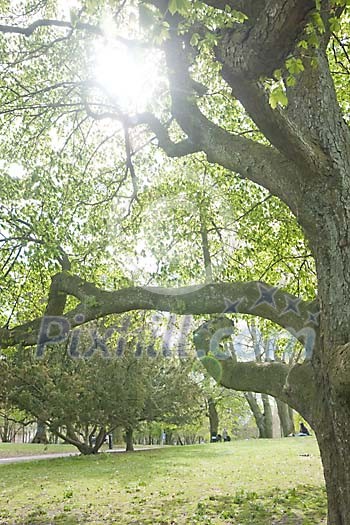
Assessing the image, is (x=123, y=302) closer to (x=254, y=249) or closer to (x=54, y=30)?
(x=254, y=249)

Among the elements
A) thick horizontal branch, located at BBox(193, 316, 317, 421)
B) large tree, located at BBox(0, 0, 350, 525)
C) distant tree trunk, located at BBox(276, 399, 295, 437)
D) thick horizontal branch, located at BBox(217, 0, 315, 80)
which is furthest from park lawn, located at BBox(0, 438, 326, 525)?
distant tree trunk, located at BBox(276, 399, 295, 437)

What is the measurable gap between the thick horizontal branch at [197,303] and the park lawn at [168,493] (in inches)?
124

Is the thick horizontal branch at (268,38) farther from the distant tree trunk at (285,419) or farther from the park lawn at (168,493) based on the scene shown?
the distant tree trunk at (285,419)

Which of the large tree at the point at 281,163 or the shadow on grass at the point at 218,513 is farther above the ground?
the large tree at the point at 281,163

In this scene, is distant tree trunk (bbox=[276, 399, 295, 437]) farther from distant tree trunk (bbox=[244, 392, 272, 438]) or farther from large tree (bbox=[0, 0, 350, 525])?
large tree (bbox=[0, 0, 350, 525])

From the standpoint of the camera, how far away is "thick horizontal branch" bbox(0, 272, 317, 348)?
22.4 ft

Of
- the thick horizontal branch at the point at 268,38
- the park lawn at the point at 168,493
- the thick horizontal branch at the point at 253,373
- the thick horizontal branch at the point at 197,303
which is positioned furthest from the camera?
the park lawn at the point at 168,493

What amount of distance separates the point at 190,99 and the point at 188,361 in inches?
817

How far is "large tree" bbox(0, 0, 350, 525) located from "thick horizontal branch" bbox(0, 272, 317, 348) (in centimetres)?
2

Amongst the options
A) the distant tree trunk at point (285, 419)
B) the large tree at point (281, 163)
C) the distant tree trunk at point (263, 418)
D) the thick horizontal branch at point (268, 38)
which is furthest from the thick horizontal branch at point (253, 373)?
the distant tree trunk at point (263, 418)

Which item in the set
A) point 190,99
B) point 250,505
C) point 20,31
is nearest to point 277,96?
point 190,99

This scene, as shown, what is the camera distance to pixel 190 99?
6453 millimetres

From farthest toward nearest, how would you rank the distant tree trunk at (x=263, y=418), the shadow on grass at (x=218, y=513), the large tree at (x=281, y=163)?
the distant tree trunk at (x=263, y=418), the shadow on grass at (x=218, y=513), the large tree at (x=281, y=163)

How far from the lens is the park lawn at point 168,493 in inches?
332
